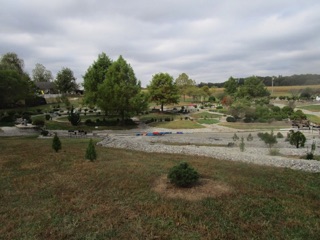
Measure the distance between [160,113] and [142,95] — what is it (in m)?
18.6

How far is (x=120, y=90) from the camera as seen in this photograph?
42.8 m

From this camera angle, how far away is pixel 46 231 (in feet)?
24.4

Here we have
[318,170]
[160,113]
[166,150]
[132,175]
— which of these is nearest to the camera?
[132,175]

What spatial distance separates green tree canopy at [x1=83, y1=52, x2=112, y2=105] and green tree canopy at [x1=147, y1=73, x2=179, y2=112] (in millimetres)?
14255

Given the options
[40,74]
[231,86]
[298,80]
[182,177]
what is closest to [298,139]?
[182,177]

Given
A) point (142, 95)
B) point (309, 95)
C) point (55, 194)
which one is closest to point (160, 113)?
point (142, 95)

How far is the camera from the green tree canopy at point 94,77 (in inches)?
1941

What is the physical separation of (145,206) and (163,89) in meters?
53.4

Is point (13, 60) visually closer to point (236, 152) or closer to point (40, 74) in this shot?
point (40, 74)

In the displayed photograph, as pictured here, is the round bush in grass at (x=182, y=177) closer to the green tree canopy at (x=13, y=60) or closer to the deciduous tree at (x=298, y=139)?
the deciduous tree at (x=298, y=139)

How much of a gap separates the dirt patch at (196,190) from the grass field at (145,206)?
23 cm

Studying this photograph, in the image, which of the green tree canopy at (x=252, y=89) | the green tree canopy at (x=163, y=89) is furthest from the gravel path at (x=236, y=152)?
the green tree canopy at (x=252, y=89)

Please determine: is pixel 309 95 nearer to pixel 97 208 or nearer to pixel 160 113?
pixel 160 113

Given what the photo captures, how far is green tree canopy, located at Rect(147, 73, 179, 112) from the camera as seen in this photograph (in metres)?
61.4
